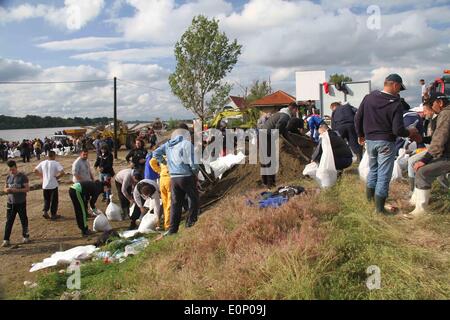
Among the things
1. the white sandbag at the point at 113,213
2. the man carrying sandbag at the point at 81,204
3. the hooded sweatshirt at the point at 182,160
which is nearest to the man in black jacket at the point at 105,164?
the white sandbag at the point at 113,213

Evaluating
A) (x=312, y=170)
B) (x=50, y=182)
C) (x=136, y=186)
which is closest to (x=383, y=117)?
(x=312, y=170)

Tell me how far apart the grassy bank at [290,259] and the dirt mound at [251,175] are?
10.0 ft

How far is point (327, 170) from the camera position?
692 centimetres

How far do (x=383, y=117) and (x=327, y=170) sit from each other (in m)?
2.20

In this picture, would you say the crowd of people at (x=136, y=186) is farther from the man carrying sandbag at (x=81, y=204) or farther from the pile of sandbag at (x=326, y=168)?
the pile of sandbag at (x=326, y=168)

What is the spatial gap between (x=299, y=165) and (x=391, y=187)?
9.09 ft

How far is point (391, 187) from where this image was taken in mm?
6262

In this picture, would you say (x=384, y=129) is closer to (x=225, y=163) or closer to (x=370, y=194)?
(x=370, y=194)

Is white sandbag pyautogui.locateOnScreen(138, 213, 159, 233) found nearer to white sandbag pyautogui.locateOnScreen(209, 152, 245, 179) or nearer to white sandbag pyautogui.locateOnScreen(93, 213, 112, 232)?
white sandbag pyautogui.locateOnScreen(93, 213, 112, 232)

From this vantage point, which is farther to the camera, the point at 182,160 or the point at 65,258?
the point at 65,258

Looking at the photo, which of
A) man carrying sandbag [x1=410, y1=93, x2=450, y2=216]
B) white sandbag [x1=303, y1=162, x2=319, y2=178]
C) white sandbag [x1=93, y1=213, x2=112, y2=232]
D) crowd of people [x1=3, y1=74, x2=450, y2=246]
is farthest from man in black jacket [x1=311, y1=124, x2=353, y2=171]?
white sandbag [x1=93, y1=213, x2=112, y2=232]
